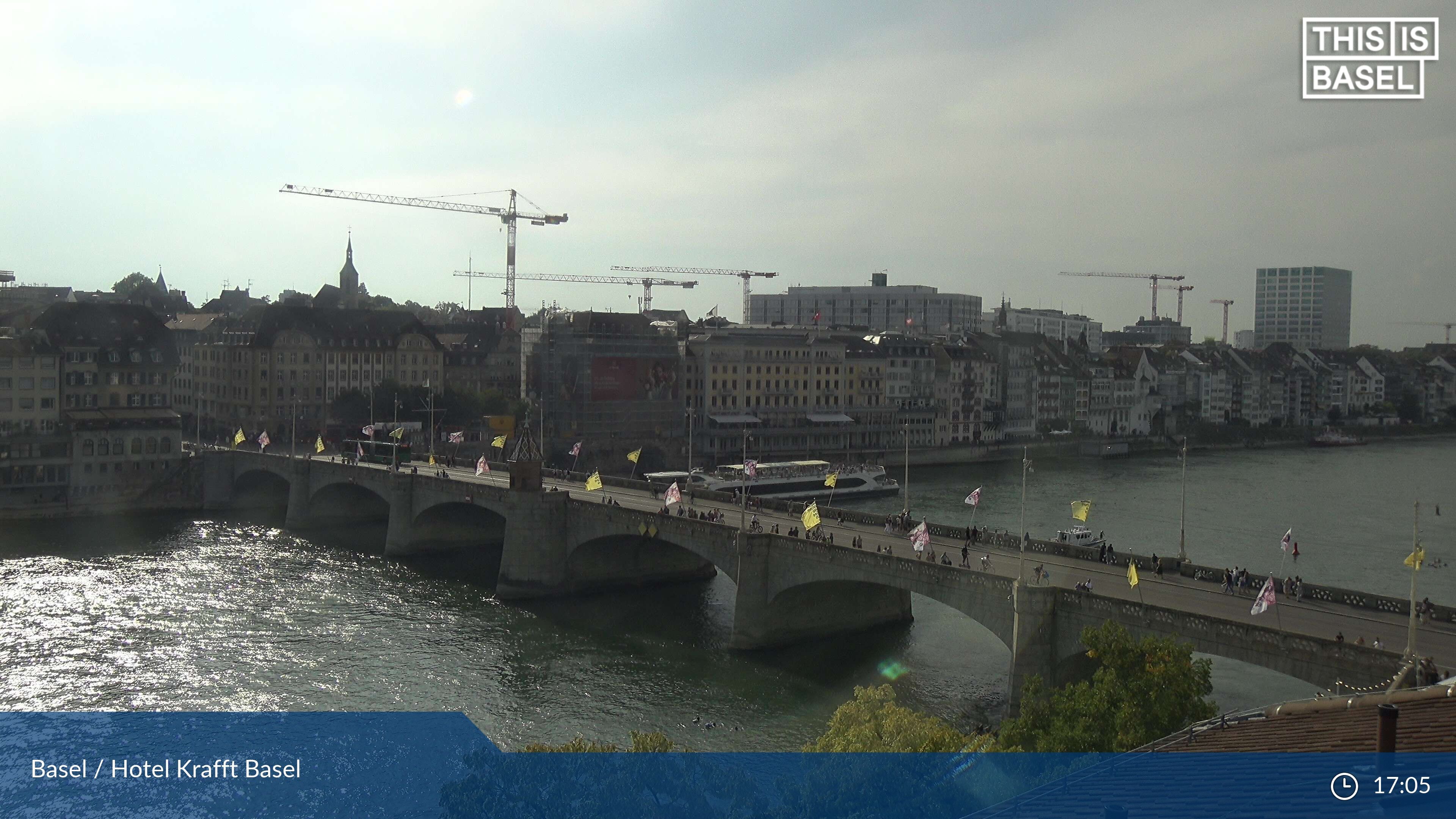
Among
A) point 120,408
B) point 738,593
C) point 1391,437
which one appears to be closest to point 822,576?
point 738,593

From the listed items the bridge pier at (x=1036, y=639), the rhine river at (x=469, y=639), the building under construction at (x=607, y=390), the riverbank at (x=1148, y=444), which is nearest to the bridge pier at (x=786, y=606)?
the rhine river at (x=469, y=639)

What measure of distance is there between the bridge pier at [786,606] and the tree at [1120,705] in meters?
18.9

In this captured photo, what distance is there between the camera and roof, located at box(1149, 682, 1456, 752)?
12156 millimetres

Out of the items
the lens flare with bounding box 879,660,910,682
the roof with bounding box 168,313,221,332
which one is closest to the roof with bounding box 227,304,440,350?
the roof with bounding box 168,313,221,332

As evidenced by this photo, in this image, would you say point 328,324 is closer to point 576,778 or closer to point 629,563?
point 629,563

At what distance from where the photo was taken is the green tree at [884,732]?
73.5ft

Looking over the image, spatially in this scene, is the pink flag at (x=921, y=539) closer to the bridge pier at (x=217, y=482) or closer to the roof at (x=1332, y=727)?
the roof at (x=1332, y=727)

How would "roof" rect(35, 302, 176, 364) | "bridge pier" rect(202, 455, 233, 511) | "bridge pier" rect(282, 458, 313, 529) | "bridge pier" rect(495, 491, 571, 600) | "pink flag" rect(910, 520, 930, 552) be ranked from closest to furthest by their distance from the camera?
"pink flag" rect(910, 520, 930, 552) → "bridge pier" rect(495, 491, 571, 600) → "bridge pier" rect(282, 458, 313, 529) → "bridge pier" rect(202, 455, 233, 511) → "roof" rect(35, 302, 176, 364)

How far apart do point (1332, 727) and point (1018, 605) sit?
20002 millimetres

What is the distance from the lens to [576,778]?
22.1 m

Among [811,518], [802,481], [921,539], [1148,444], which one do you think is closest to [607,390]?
[802,481]

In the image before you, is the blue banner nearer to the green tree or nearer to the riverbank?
the green tree

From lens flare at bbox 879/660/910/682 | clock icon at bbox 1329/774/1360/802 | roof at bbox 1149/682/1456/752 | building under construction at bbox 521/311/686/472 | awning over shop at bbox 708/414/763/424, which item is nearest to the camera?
clock icon at bbox 1329/774/1360/802

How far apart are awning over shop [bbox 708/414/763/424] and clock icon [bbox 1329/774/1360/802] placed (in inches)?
4024
